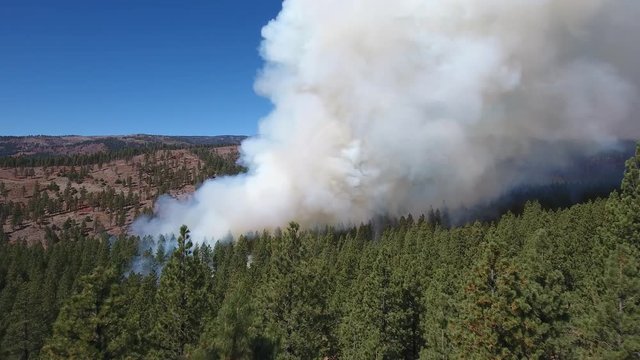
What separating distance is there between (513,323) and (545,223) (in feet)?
197

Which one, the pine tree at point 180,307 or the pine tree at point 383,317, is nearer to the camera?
the pine tree at point 180,307

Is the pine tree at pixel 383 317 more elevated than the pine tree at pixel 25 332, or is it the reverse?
the pine tree at pixel 383 317

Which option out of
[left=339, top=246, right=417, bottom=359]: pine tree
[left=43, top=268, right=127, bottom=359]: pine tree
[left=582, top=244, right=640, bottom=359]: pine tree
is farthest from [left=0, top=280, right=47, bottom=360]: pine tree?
[left=582, top=244, right=640, bottom=359]: pine tree

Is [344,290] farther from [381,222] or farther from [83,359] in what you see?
[381,222]

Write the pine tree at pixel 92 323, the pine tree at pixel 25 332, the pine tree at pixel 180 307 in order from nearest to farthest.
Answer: the pine tree at pixel 92 323 → the pine tree at pixel 180 307 → the pine tree at pixel 25 332

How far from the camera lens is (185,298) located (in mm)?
29844

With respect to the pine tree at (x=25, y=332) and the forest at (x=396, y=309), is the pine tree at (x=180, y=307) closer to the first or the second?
the forest at (x=396, y=309)

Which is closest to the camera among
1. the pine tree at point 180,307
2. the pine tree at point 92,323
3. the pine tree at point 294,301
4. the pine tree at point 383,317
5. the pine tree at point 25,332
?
the pine tree at point 92,323

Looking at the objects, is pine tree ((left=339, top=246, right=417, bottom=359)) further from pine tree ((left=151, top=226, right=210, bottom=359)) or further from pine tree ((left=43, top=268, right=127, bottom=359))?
pine tree ((left=43, top=268, right=127, bottom=359))

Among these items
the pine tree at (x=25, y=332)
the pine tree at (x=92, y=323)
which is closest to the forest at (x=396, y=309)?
the pine tree at (x=92, y=323)

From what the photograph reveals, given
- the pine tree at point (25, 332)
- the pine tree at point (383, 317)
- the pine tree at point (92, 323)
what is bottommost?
the pine tree at point (25, 332)

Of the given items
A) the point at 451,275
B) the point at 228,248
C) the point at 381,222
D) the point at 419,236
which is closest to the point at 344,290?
the point at 451,275

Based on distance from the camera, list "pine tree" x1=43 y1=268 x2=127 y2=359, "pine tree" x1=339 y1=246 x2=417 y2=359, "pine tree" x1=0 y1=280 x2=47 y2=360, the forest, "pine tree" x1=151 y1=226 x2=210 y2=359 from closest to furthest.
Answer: "pine tree" x1=43 y1=268 x2=127 y2=359 → the forest → "pine tree" x1=151 y1=226 x2=210 y2=359 → "pine tree" x1=339 y1=246 x2=417 y2=359 → "pine tree" x1=0 y1=280 x2=47 y2=360

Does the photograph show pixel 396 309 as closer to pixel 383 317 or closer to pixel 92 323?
pixel 383 317
